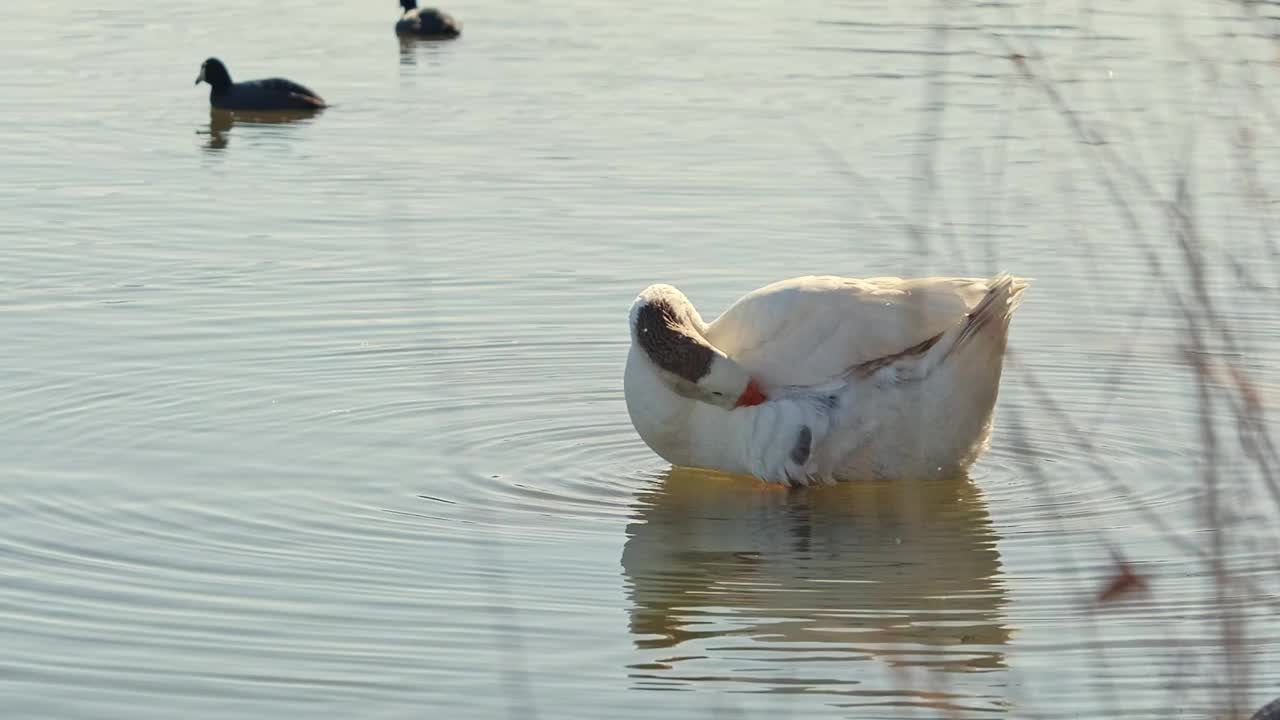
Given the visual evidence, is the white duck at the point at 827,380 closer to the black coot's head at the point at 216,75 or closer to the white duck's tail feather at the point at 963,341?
the white duck's tail feather at the point at 963,341

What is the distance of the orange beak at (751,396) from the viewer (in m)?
7.98

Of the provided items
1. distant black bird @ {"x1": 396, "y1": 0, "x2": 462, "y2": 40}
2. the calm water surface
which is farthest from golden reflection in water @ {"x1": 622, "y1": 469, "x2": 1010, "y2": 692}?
distant black bird @ {"x1": 396, "y1": 0, "x2": 462, "y2": 40}

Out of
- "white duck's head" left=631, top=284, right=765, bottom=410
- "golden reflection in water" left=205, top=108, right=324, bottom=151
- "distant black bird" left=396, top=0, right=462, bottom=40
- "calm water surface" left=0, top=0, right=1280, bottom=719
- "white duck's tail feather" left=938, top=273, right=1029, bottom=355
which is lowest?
"golden reflection in water" left=205, top=108, right=324, bottom=151

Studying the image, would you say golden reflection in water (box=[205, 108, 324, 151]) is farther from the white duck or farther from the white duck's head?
the white duck

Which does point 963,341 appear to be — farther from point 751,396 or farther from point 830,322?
point 751,396

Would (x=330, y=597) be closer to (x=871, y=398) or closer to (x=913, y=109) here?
(x=871, y=398)

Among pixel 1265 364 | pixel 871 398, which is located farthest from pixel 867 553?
pixel 1265 364

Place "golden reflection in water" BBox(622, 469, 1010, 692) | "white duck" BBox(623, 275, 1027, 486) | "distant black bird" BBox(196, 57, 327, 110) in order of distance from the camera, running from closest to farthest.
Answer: "golden reflection in water" BBox(622, 469, 1010, 692)
"white duck" BBox(623, 275, 1027, 486)
"distant black bird" BBox(196, 57, 327, 110)

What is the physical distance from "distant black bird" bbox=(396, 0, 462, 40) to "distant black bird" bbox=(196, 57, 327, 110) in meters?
4.15

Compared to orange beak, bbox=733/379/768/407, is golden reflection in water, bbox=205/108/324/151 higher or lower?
lower

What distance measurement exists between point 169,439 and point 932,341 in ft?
10.4

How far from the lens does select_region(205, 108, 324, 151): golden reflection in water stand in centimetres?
1792

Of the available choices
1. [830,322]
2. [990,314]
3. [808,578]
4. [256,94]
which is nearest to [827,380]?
[830,322]

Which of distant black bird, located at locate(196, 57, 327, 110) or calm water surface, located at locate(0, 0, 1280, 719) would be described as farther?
distant black bird, located at locate(196, 57, 327, 110)
